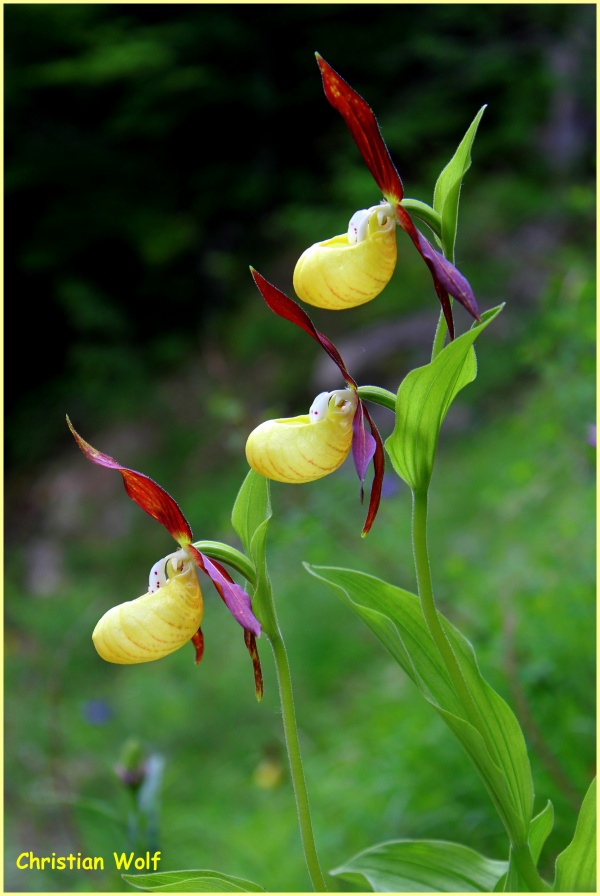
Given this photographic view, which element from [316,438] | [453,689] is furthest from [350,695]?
[316,438]

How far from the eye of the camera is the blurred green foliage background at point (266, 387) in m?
1.55

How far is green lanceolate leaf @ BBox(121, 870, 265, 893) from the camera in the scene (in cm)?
67

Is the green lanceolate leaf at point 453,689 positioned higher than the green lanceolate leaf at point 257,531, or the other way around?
the green lanceolate leaf at point 257,531

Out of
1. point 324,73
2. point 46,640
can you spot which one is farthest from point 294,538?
point 46,640

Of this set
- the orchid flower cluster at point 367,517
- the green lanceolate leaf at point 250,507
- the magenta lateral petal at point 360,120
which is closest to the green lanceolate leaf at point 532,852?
the orchid flower cluster at point 367,517

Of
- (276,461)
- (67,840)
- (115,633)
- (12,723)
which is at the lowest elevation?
(12,723)

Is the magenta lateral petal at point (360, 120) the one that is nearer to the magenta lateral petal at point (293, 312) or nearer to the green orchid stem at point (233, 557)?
the magenta lateral petal at point (293, 312)

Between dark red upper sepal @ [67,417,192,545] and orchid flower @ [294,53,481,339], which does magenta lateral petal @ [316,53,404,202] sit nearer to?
orchid flower @ [294,53,481,339]

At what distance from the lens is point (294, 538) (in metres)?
1.78

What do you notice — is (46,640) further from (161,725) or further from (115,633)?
(115,633)

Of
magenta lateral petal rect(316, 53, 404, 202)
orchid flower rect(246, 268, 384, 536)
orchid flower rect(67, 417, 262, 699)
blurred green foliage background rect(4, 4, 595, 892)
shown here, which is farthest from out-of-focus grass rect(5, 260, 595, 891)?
magenta lateral petal rect(316, 53, 404, 202)

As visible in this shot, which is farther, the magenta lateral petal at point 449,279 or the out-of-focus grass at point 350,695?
the out-of-focus grass at point 350,695

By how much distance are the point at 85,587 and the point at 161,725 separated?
1.45 metres

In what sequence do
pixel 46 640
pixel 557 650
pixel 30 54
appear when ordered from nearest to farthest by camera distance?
1. pixel 557 650
2. pixel 46 640
3. pixel 30 54
